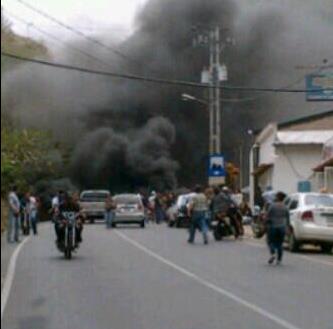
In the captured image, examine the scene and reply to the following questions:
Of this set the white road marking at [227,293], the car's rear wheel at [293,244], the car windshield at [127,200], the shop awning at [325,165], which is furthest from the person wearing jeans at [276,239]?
the car windshield at [127,200]

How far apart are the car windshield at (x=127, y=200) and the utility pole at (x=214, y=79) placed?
28.2 feet

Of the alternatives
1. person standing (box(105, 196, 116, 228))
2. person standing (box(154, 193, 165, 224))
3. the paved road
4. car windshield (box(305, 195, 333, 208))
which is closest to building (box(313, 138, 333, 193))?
person standing (box(105, 196, 116, 228))

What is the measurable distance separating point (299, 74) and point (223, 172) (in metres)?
5.88

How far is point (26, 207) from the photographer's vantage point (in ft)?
104

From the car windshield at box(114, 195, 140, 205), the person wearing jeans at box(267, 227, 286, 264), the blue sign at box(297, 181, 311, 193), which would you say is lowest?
the person wearing jeans at box(267, 227, 286, 264)

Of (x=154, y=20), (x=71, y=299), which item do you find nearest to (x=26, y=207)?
(x=154, y=20)

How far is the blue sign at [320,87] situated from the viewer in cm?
2544

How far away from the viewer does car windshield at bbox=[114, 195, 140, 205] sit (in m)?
46.2

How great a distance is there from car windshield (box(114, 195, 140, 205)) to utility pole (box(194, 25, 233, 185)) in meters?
8.59

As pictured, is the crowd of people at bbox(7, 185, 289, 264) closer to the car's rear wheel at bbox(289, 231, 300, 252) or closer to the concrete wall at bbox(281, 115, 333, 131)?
the concrete wall at bbox(281, 115, 333, 131)

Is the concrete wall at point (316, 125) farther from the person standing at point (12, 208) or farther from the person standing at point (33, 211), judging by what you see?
the person standing at point (12, 208)

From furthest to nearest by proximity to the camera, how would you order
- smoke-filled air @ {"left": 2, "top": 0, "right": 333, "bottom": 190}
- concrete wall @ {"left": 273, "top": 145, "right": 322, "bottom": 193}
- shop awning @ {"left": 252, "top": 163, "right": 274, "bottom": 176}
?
concrete wall @ {"left": 273, "top": 145, "right": 322, "bottom": 193} → shop awning @ {"left": 252, "top": 163, "right": 274, "bottom": 176} → smoke-filled air @ {"left": 2, "top": 0, "right": 333, "bottom": 190}

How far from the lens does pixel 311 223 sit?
27188 millimetres

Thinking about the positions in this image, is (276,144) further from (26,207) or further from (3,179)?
(3,179)
